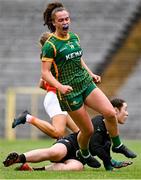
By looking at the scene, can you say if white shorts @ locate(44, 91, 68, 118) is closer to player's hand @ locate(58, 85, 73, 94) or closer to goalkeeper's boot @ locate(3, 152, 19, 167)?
goalkeeper's boot @ locate(3, 152, 19, 167)

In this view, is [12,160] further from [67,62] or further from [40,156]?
[67,62]

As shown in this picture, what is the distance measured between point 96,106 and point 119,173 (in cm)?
76

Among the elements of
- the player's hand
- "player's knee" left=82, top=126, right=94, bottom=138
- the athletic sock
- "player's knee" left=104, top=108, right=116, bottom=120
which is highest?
the player's hand

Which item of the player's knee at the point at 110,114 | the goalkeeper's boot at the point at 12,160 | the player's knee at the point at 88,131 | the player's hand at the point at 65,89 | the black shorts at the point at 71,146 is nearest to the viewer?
the player's hand at the point at 65,89

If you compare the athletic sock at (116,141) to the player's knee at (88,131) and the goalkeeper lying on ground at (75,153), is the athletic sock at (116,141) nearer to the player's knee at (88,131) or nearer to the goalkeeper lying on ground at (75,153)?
the goalkeeper lying on ground at (75,153)

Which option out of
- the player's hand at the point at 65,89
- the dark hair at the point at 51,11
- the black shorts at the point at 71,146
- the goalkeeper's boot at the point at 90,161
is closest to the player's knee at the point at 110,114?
the player's hand at the point at 65,89

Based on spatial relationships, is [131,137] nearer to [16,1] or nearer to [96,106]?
[16,1]

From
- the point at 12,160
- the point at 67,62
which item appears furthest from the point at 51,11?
the point at 12,160

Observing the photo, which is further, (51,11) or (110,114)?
(51,11)

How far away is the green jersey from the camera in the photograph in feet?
31.2

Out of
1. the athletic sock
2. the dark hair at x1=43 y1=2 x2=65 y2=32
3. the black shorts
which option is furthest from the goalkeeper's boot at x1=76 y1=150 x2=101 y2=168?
the dark hair at x1=43 y1=2 x2=65 y2=32

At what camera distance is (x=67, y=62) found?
955 cm

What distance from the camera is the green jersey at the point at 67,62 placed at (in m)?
9.51

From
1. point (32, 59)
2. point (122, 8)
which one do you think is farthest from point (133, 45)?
point (32, 59)
